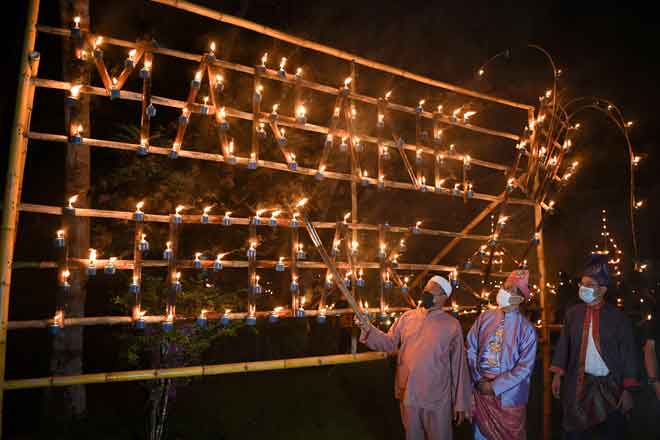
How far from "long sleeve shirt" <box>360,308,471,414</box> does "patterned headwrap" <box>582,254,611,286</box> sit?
1.38m

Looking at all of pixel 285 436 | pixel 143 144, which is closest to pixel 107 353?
pixel 285 436

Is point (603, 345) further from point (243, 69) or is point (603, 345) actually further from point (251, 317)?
point (243, 69)

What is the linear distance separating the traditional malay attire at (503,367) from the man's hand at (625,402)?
0.83 meters

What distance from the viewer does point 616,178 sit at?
1253 centimetres

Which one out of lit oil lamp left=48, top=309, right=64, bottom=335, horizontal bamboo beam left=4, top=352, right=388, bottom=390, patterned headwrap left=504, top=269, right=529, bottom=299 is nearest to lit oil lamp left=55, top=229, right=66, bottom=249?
lit oil lamp left=48, top=309, right=64, bottom=335

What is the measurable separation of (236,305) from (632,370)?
3.85m

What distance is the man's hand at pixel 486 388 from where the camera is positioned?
16.0ft

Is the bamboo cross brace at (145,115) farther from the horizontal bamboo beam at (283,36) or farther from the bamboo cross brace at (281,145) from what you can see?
the bamboo cross brace at (281,145)

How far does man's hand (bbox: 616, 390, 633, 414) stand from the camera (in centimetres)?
484

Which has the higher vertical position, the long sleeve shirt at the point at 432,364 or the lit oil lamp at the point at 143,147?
the lit oil lamp at the point at 143,147

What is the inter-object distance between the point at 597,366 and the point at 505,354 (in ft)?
2.92

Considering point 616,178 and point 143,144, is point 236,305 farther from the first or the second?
point 616,178

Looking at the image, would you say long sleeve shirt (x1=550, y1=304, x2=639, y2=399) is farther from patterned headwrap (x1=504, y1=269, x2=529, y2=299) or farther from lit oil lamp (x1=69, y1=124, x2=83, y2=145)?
lit oil lamp (x1=69, y1=124, x2=83, y2=145)

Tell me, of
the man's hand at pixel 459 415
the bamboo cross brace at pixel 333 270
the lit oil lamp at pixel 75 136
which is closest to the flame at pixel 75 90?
the lit oil lamp at pixel 75 136
